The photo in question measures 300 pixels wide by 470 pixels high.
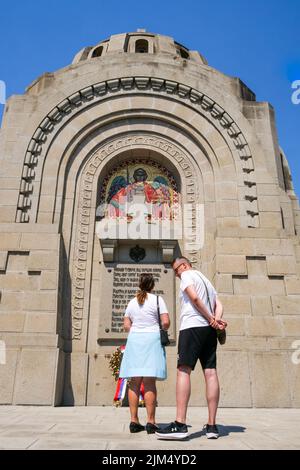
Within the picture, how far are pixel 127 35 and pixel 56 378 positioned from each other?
1583 cm

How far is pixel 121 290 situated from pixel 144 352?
648 cm

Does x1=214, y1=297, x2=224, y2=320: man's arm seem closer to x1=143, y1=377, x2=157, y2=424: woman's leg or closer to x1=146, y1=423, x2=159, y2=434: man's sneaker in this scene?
x1=143, y1=377, x2=157, y2=424: woman's leg

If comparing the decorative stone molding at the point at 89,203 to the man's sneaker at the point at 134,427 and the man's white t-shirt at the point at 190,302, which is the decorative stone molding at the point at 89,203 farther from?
the man's white t-shirt at the point at 190,302

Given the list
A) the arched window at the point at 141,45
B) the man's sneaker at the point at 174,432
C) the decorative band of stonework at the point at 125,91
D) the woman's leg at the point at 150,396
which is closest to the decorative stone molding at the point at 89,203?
the decorative band of stonework at the point at 125,91

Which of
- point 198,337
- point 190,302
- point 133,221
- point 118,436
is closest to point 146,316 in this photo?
point 190,302

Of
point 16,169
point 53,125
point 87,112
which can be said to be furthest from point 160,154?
point 16,169

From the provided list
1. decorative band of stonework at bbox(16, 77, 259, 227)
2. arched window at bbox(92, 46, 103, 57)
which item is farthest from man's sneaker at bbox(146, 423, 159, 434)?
arched window at bbox(92, 46, 103, 57)

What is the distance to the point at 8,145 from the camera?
1233 centimetres

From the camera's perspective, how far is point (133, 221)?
12336 millimetres

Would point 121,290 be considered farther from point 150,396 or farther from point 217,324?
point 217,324

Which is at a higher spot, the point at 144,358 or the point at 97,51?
the point at 97,51

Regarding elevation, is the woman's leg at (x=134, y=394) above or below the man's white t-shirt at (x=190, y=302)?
below

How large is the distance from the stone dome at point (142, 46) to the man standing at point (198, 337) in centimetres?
1481

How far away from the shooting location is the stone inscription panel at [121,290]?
10805mm
